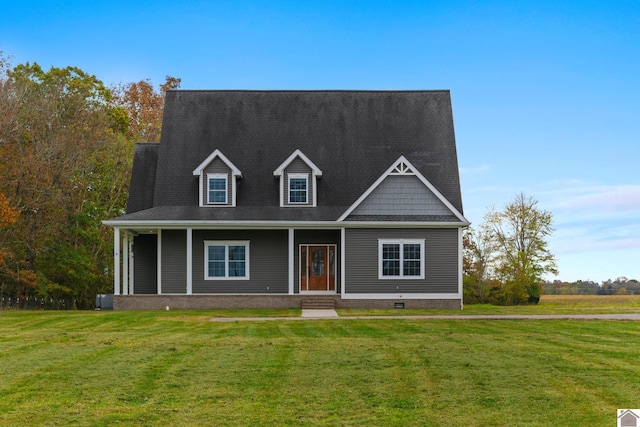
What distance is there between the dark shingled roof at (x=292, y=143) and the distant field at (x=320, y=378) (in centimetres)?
1444

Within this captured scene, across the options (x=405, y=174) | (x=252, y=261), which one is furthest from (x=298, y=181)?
(x=405, y=174)

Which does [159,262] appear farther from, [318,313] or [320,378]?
[320,378]

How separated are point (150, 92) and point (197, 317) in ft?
104

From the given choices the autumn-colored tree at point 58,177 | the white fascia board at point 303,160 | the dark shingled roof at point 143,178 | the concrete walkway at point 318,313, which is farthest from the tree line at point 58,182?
the concrete walkway at point 318,313

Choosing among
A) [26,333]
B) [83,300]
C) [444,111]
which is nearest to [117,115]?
[83,300]

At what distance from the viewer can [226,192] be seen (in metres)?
32.3

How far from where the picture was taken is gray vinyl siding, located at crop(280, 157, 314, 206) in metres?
32.1

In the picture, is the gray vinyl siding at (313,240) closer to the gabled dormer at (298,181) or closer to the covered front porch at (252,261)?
the covered front porch at (252,261)

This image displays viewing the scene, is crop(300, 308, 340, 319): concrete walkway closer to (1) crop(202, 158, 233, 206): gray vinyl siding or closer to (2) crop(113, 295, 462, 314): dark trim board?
(2) crop(113, 295, 462, 314): dark trim board

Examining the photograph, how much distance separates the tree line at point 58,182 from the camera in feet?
118

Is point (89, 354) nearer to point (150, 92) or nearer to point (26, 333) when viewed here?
point (26, 333)

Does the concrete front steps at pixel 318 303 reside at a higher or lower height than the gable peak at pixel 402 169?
lower

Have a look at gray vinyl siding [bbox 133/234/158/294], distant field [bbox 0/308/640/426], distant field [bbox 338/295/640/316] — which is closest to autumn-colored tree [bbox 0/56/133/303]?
gray vinyl siding [bbox 133/234/158/294]

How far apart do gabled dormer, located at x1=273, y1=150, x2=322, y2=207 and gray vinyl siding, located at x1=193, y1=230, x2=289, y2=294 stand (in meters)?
1.48
